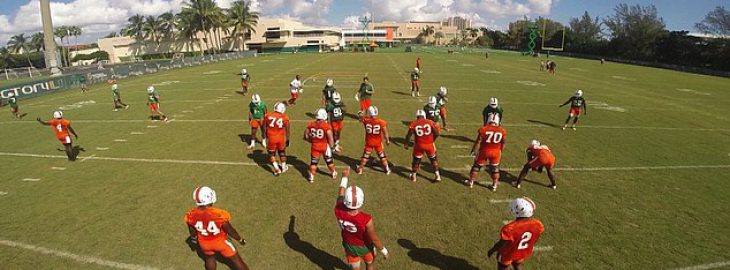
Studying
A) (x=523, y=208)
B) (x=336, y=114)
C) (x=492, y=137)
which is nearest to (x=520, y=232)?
(x=523, y=208)

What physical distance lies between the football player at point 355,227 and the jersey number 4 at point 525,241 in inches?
73.1

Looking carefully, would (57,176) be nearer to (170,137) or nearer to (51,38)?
(170,137)

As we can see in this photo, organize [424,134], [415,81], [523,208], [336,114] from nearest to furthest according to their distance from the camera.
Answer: [523,208] < [424,134] < [336,114] < [415,81]

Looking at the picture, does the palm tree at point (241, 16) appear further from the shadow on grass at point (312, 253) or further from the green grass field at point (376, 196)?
the shadow on grass at point (312, 253)

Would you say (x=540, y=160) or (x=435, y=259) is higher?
(x=540, y=160)

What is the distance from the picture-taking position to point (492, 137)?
8453 millimetres

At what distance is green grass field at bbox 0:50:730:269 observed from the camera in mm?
6574

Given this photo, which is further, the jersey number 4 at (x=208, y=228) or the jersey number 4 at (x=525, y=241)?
the jersey number 4 at (x=208, y=228)

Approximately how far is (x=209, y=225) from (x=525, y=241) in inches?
172

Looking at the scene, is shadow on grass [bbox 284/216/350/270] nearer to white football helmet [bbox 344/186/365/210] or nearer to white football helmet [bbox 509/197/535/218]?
white football helmet [bbox 344/186/365/210]

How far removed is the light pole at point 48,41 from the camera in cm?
4144

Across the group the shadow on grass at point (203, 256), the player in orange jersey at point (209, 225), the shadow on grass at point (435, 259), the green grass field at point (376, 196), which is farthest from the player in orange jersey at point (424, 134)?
the player in orange jersey at point (209, 225)

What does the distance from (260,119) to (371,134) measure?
4.70 metres

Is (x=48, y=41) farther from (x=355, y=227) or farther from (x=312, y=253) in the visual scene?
(x=355, y=227)
